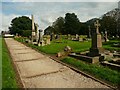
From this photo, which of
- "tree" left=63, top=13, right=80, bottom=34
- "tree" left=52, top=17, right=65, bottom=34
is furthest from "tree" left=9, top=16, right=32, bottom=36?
"tree" left=63, top=13, right=80, bottom=34

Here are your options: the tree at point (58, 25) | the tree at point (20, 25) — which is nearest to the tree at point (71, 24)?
the tree at point (58, 25)

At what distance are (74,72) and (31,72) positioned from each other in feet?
7.54

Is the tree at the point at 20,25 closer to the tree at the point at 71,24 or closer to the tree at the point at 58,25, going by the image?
the tree at the point at 58,25

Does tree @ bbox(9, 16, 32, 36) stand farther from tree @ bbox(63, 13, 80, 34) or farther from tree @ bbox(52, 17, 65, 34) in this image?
tree @ bbox(63, 13, 80, 34)

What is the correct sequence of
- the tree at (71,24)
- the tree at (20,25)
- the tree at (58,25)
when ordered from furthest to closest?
the tree at (20,25) → the tree at (58,25) → the tree at (71,24)

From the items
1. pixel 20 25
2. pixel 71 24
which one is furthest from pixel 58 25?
pixel 20 25

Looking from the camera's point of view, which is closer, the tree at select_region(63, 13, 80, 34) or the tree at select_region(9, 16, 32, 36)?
the tree at select_region(63, 13, 80, 34)

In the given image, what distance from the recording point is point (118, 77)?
7621 millimetres

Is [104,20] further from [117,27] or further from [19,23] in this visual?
[19,23]

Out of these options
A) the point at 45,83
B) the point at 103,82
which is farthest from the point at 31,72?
the point at 103,82

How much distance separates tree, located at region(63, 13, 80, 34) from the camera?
8562 centimetres

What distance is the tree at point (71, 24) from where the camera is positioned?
8562 cm

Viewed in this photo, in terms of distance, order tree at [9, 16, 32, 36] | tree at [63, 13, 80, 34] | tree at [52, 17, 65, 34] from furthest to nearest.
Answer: tree at [9, 16, 32, 36]
tree at [52, 17, 65, 34]
tree at [63, 13, 80, 34]

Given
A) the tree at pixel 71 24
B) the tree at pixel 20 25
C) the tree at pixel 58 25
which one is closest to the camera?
the tree at pixel 71 24
